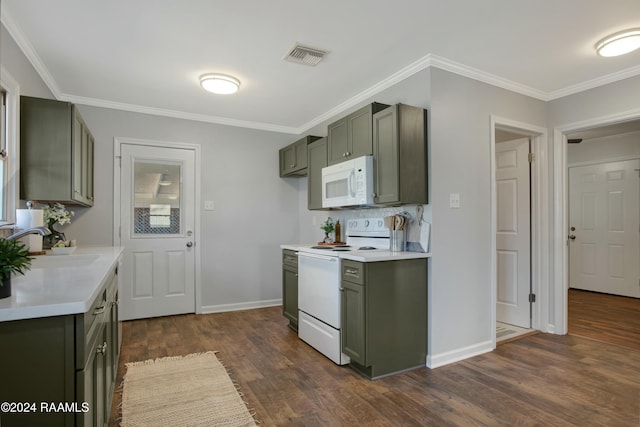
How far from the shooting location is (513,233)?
12.2ft

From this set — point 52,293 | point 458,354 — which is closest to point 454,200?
point 458,354

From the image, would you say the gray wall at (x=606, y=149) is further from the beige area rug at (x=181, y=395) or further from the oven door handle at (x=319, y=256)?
the beige area rug at (x=181, y=395)

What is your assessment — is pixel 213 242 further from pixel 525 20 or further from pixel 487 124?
pixel 525 20

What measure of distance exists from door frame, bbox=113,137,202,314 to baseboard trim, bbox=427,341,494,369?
2.77m

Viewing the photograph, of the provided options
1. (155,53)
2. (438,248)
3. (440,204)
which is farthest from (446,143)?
(155,53)

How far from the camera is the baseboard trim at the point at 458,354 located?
2713mm

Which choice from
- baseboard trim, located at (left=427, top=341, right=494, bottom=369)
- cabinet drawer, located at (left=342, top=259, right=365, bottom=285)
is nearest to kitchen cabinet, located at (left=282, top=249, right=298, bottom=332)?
cabinet drawer, located at (left=342, top=259, right=365, bottom=285)

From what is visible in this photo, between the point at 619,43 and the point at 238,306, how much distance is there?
435 centimetres

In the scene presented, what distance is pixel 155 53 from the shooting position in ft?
8.93

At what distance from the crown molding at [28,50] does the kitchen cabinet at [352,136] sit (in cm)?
238

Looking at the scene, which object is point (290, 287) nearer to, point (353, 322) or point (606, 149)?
point (353, 322)

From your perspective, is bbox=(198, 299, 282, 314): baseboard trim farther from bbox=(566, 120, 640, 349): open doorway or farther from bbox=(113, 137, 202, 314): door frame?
bbox=(566, 120, 640, 349): open doorway

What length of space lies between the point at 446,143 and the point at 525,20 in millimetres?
929

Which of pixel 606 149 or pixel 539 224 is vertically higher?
pixel 606 149
